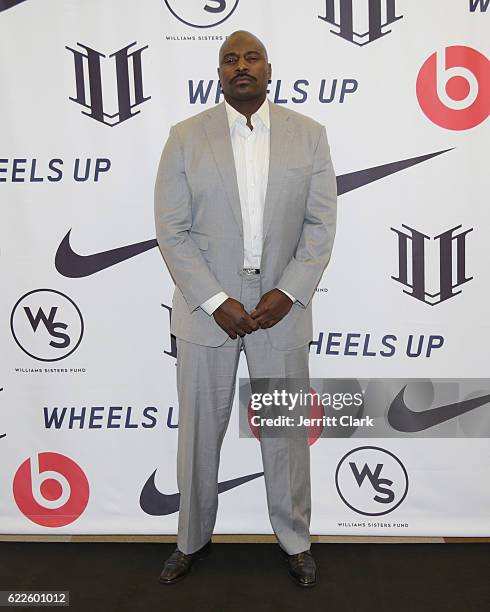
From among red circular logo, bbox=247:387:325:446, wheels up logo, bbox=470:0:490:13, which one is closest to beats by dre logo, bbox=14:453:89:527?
red circular logo, bbox=247:387:325:446

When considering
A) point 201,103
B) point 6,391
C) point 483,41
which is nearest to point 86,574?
point 6,391

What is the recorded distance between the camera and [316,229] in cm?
238

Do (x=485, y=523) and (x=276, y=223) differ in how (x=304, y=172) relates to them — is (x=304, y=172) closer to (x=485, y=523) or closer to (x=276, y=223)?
(x=276, y=223)

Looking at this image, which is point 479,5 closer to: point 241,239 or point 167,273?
point 241,239

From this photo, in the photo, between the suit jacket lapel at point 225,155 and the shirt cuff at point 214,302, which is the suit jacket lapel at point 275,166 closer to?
the suit jacket lapel at point 225,155

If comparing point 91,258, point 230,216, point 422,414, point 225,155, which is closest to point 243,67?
point 225,155

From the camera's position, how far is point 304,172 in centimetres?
234

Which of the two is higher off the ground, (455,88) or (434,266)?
(455,88)

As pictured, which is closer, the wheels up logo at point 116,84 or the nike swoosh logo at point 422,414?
the wheels up logo at point 116,84

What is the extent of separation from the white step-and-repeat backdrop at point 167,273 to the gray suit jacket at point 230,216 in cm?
37

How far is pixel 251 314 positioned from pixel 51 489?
1263 millimetres

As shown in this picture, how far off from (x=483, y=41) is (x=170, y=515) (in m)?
2.24

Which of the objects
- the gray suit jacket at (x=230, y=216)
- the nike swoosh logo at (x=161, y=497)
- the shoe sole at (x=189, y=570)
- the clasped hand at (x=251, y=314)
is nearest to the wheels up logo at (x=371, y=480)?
the nike swoosh logo at (x=161, y=497)

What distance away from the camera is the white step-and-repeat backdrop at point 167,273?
2635 millimetres
